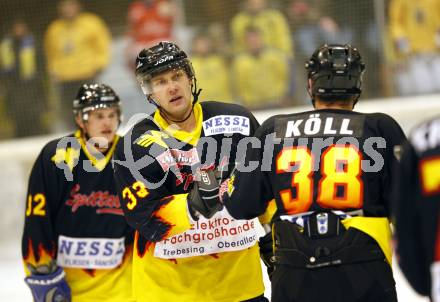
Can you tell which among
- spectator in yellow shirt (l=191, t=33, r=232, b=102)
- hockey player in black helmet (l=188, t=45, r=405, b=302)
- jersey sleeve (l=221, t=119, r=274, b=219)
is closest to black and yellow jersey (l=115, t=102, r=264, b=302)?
jersey sleeve (l=221, t=119, r=274, b=219)

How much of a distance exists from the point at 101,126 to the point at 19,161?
3.66 m

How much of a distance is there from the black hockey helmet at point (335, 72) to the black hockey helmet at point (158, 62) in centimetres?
69

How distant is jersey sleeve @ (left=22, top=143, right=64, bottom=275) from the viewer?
14.7 ft

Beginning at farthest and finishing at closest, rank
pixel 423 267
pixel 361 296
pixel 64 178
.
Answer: pixel 64 178, pixel 361 296, pixel 423 267

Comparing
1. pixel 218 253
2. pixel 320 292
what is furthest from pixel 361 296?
pixel 218 253

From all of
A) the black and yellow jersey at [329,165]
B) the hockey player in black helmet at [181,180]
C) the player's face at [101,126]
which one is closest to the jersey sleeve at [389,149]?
the black and yellow jersey at [329,165]

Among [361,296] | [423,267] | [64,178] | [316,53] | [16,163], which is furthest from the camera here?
[16,163]

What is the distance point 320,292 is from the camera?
317 cm

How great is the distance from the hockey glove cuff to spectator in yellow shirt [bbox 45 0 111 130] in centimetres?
414

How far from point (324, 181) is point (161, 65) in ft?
3.36

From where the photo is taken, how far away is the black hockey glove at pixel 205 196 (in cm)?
354

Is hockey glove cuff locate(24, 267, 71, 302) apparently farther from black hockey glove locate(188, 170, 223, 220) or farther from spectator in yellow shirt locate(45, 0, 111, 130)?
spectator in yellow shirt locate(45, 0, 111, 130)

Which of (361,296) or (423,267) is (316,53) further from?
(423,267)

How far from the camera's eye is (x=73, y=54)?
8688 mm
